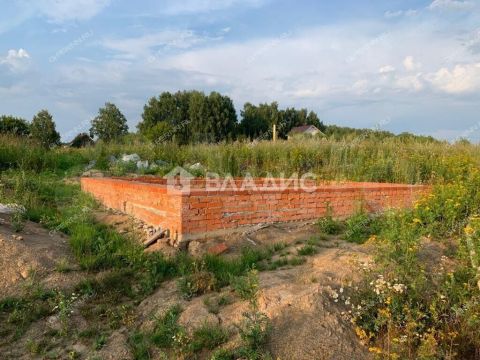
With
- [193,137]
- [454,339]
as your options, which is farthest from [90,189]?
[193,137]

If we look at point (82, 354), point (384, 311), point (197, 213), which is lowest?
point (82, 354)

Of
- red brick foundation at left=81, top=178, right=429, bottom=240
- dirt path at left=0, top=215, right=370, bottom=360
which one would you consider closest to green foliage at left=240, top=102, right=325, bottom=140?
red brick foundation at left=81, top=178, right=429, bottom=240

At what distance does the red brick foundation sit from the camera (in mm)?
4842

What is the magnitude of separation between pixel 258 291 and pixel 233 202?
1.74m

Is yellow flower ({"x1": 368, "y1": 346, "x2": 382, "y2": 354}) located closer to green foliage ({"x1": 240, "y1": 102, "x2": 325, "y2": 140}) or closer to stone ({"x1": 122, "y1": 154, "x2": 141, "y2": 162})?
stone ({"x1": 122, "y1": 154, "x2": 141, "y2": 162})

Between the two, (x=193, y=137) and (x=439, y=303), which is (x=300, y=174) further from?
(x=193, y=137)

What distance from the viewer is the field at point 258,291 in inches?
120

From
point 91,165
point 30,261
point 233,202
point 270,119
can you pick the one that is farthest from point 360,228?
point 270,119

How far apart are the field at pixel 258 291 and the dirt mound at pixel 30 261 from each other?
34 millimetres

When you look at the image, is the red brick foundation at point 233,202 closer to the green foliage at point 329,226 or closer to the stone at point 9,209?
the green foliage at point 329,226

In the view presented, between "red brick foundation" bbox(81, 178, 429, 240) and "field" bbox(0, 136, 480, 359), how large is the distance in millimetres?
304

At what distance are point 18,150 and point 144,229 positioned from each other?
24.2ft

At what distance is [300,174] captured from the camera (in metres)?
9.49

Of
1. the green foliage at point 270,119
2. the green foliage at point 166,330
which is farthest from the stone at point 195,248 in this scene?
the green foliage at point 270,119
